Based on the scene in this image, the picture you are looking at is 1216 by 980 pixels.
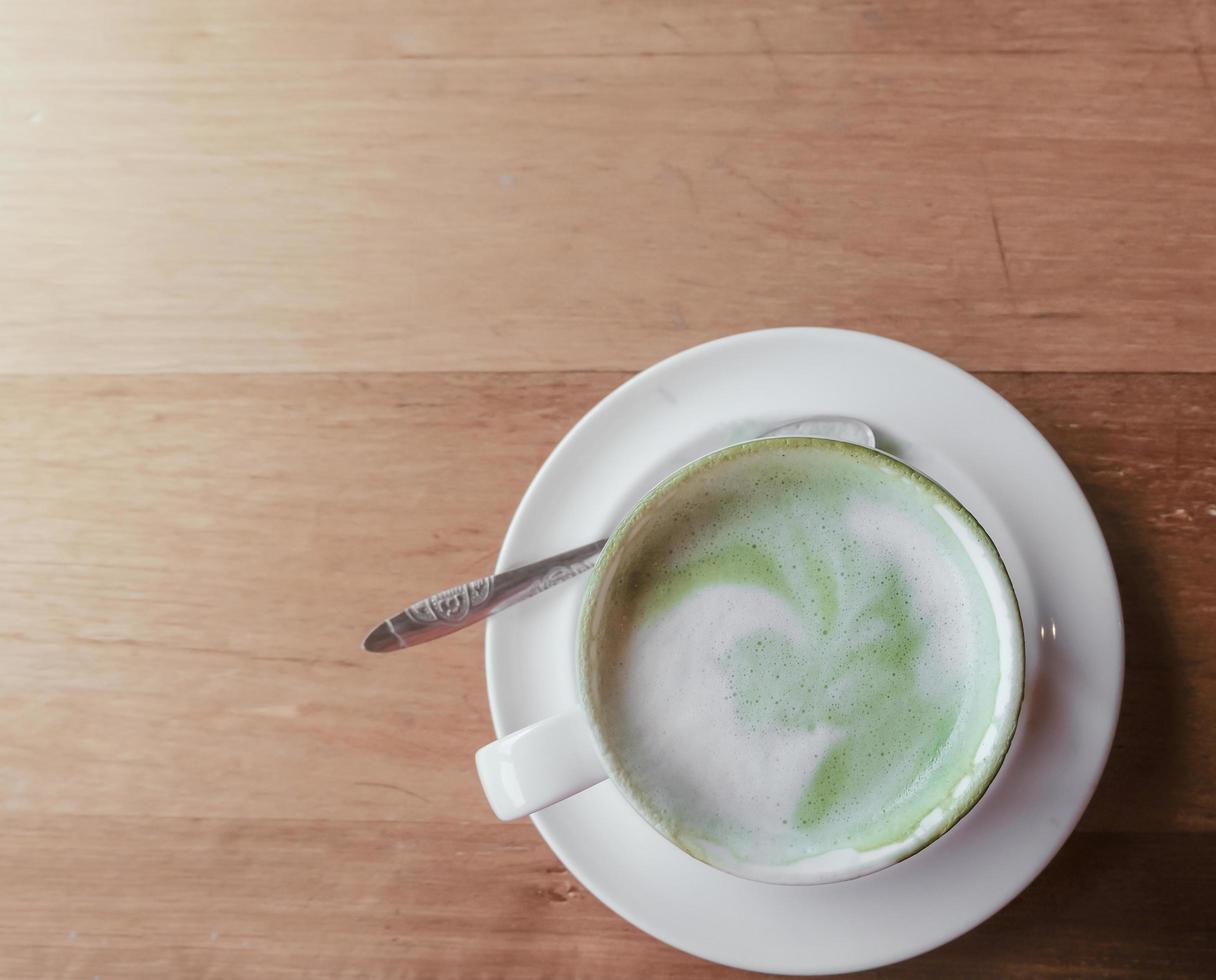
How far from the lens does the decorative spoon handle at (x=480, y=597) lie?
850 millimetres

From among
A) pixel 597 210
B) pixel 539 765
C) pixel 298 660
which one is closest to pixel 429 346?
pixel 597 210

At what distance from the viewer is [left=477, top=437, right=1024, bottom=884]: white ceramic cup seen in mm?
733

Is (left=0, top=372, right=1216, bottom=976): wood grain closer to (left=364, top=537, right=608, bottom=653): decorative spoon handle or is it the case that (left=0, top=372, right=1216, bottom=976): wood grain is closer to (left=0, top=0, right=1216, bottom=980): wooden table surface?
(left=0, top=0, right=1216, bottom=980): wooden table surface

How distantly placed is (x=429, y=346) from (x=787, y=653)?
1.59 feet

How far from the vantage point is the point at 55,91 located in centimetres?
106

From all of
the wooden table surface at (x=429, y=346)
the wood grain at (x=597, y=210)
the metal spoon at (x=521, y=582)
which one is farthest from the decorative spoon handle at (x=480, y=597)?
the wood grain at (x=597, y=210)

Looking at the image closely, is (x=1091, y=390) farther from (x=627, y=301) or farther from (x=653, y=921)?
(x=653, y=921)

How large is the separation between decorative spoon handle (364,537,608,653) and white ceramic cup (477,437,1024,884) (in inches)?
3.4

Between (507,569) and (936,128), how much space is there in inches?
24.5

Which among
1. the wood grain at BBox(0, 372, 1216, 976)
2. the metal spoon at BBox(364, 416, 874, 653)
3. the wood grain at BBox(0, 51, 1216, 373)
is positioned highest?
the wood grain at BBox(0, 51, 1216, 373)

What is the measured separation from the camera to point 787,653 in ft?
2.63

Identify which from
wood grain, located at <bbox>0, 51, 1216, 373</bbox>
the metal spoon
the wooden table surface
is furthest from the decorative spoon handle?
wood grain, located at <bbox>0, 51, 1216, 373</bbox>

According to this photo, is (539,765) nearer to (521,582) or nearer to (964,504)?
(521,582)

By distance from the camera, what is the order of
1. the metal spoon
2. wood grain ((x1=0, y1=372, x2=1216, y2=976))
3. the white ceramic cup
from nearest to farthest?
Answer: the white ceramic cup → the metal spoon → wood grain ((x1=0, y1=372, x2=1216, y2=976))
